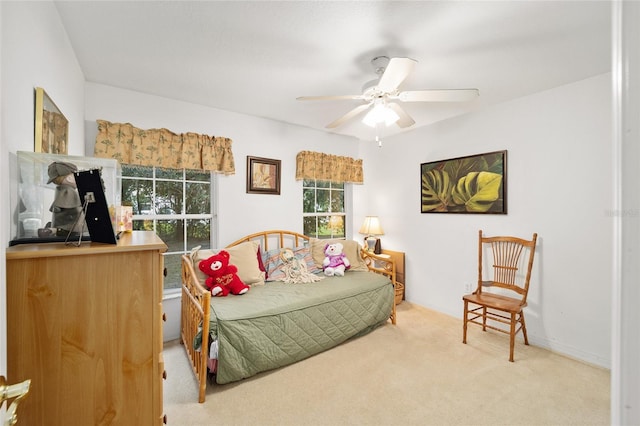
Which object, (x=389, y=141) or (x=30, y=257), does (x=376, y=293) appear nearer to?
(x=389, y=141)

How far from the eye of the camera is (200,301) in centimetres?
225

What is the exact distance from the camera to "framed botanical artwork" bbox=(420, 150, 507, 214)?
3.12 meters

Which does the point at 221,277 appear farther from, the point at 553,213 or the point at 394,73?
the point at 553,213

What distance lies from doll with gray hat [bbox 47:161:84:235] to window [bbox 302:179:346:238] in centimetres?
296

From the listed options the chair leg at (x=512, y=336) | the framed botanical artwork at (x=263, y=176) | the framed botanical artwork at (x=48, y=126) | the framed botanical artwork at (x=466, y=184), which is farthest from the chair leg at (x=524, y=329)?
the framed botanical artwork at (x=48, y=126)

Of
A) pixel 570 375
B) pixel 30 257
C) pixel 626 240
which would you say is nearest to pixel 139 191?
pixel 30 257

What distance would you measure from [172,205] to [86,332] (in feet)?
7.51

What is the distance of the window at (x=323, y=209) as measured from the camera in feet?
13.6

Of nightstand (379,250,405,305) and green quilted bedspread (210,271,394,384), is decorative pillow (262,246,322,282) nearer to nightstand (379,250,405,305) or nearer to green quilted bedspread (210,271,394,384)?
green quilted bedspread (210,271,394,384)

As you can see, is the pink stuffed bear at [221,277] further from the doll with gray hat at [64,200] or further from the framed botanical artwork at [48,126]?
the doll with gray hat at [64,200]

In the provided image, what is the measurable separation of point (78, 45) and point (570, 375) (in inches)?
173

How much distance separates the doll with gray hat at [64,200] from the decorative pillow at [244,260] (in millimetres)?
1667

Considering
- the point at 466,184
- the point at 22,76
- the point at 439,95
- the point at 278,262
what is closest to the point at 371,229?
the point at 466,184

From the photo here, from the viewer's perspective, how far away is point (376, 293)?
3152 mm
